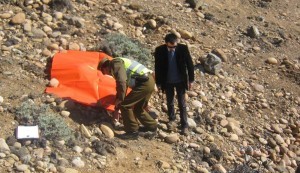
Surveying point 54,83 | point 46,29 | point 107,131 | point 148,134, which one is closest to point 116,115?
point 107,131

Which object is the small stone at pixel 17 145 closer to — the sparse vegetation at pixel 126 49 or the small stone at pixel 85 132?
the small stone at pixel 85 132

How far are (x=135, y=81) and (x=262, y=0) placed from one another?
6.73 meters

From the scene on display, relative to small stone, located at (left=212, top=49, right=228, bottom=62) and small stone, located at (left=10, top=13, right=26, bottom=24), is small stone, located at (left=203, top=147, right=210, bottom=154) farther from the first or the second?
small stone, located at (left=10, top=13, right=26, bottom=24)

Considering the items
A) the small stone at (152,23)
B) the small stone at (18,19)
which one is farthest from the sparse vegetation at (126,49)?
the small stone at (18,19)

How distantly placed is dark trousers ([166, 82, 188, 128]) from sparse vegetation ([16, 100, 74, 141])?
4.88ft

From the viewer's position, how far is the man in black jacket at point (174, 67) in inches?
269

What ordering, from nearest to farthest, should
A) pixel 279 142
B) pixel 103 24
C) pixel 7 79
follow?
pixel 7 79 < pixel 279 142 < pixel 103 24

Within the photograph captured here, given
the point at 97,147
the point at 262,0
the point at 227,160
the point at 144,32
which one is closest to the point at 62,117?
the point at 97,147

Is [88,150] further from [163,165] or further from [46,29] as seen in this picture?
[46,29]

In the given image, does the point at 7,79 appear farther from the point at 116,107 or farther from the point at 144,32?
the point at 144,32

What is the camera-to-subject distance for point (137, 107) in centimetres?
697

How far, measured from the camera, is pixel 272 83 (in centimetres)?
951

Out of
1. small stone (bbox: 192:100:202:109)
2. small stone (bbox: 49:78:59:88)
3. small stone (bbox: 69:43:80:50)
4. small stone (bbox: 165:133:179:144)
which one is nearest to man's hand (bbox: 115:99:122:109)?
small stone (bbox: 165:133:179:144)

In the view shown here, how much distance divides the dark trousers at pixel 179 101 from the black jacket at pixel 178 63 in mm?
125
